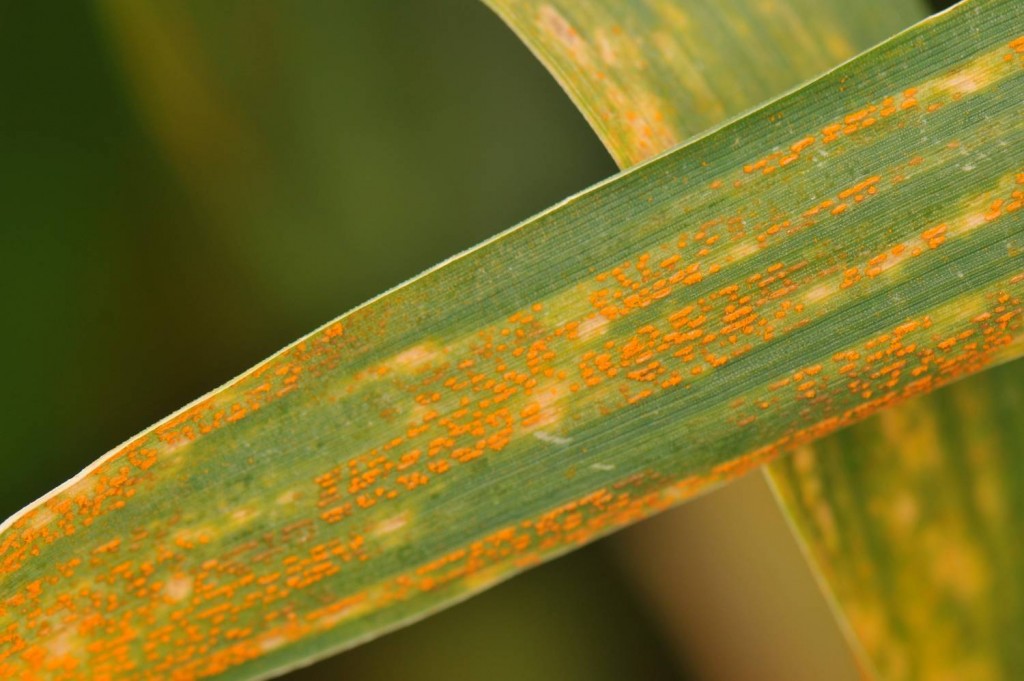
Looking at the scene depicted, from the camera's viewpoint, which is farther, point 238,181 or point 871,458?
point 238,181

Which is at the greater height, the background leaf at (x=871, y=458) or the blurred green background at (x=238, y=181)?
the blurred green background at (x=238, y=181)

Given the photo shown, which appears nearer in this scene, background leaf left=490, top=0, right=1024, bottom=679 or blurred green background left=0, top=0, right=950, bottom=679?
background leaf left=490, top=0, right=1024, bottom=679

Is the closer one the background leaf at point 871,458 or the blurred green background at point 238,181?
the background leaf at point 871,458

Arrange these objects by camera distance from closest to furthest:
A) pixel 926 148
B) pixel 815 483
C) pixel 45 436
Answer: pixel 926 148 → pixel 815 483 → pixel 45 436

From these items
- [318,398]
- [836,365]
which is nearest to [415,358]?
[318,398]

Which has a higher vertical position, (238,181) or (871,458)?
(238,181)

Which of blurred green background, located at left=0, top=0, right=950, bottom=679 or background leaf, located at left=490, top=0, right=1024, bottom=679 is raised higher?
blurred green background, located at left=0, top=0, right=950, bottom=679

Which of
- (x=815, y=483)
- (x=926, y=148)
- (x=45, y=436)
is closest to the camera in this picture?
(x=926, y=148)

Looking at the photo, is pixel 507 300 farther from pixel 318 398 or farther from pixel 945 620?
pixel 945 620
